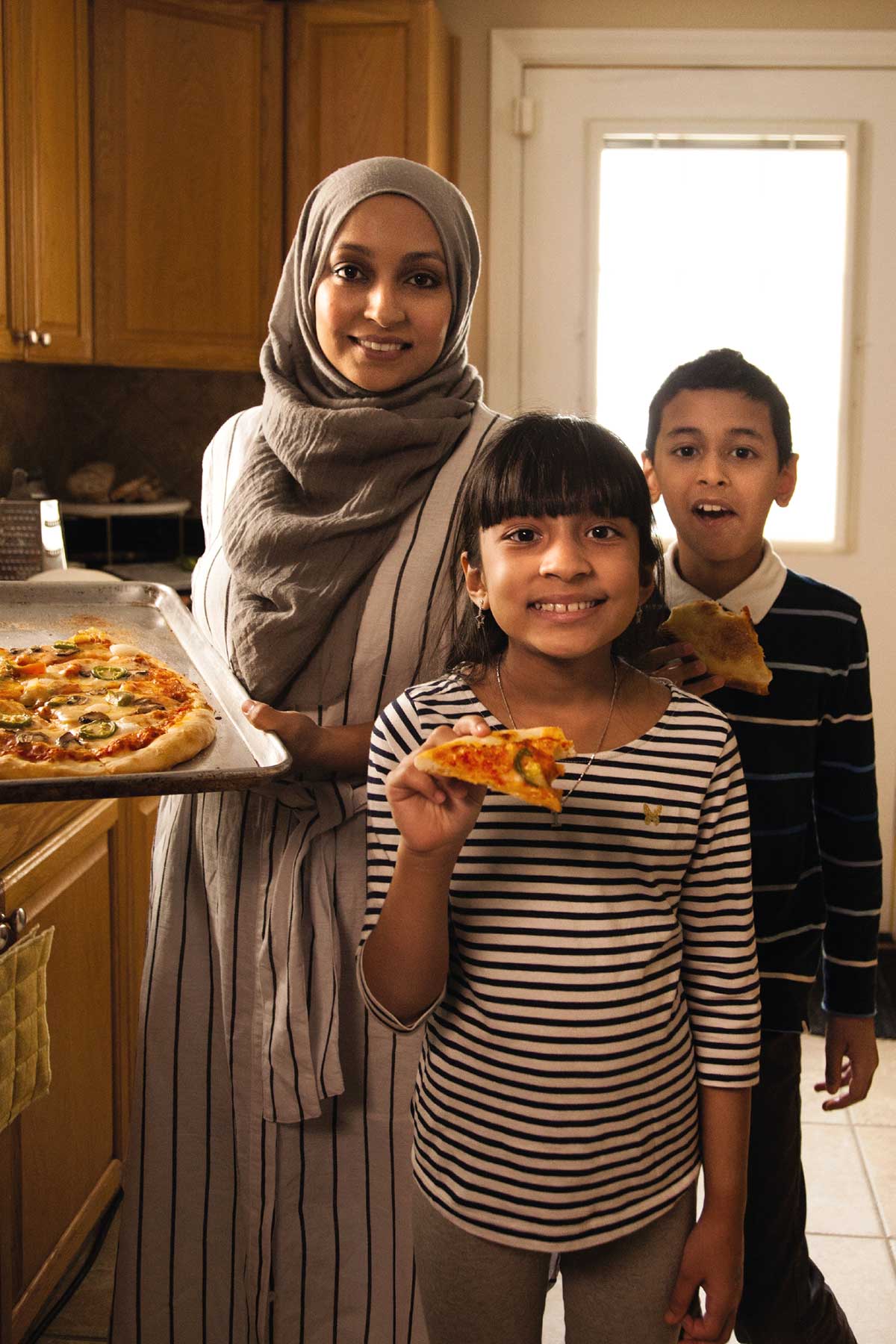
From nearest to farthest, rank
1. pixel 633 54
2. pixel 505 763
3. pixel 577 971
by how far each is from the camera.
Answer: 1. pixel 505 763
2. pixel 577 971
3. pixel 633 54

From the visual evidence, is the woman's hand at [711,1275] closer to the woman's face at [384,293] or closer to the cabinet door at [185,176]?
the woman's face at [384,293]

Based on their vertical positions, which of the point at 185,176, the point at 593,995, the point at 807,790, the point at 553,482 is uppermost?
the point at 185,176

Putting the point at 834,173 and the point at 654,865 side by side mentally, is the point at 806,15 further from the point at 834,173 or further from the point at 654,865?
the point at 654,865

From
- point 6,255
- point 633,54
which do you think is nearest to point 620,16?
point 633,54

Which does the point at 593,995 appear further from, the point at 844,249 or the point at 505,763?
the point at 844,249

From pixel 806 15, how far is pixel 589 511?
8.78 feet

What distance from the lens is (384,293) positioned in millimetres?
1329

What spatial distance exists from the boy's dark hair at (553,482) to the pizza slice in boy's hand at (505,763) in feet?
0.75

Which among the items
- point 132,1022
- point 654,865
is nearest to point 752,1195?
point 654,865

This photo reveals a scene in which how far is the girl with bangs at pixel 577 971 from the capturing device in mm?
1021

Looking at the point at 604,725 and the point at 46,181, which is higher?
the point at 46,181

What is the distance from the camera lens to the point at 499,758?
0.91 m

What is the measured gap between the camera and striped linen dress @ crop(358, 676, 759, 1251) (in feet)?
A: 3.35

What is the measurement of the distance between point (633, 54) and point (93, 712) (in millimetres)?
2507
